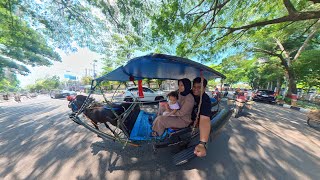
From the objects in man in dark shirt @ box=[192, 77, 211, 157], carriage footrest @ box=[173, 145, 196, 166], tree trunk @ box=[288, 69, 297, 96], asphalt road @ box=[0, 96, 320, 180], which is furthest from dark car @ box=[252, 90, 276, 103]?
carriage footrest @ box=[173, 145, 196, 166]

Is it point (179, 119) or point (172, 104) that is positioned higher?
point (172, 104)

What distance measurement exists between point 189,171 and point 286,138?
10.5ft

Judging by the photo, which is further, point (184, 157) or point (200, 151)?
point (184, 157)

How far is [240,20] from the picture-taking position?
705 centimetres

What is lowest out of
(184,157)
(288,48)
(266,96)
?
(184,157)

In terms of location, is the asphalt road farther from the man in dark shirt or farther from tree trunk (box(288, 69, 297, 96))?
tree trunk (box(288, 69, 297, 96))

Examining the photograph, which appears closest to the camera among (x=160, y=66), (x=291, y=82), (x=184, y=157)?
(x=184, y=157)

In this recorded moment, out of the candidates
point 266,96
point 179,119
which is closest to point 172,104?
point 179,119

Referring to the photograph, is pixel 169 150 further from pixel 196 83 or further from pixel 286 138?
pixel 286 138

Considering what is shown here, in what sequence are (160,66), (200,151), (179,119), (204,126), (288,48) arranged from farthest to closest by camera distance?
1. (288,48)
2. (160,66)
3. (179,119)
4. (204,126)
5. (200,151)

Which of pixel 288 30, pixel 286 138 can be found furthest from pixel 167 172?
pixel 288 30

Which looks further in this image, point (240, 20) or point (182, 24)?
point (240, 20)

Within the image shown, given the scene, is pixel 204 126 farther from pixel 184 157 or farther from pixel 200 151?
pixel 184 157

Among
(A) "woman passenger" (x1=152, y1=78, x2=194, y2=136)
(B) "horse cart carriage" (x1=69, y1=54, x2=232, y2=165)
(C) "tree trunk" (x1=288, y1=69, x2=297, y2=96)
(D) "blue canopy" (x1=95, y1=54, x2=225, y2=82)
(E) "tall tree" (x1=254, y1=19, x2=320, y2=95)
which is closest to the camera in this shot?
(D) "blue canopy" (x1=95, y1=54, x2=225, y2=82)
